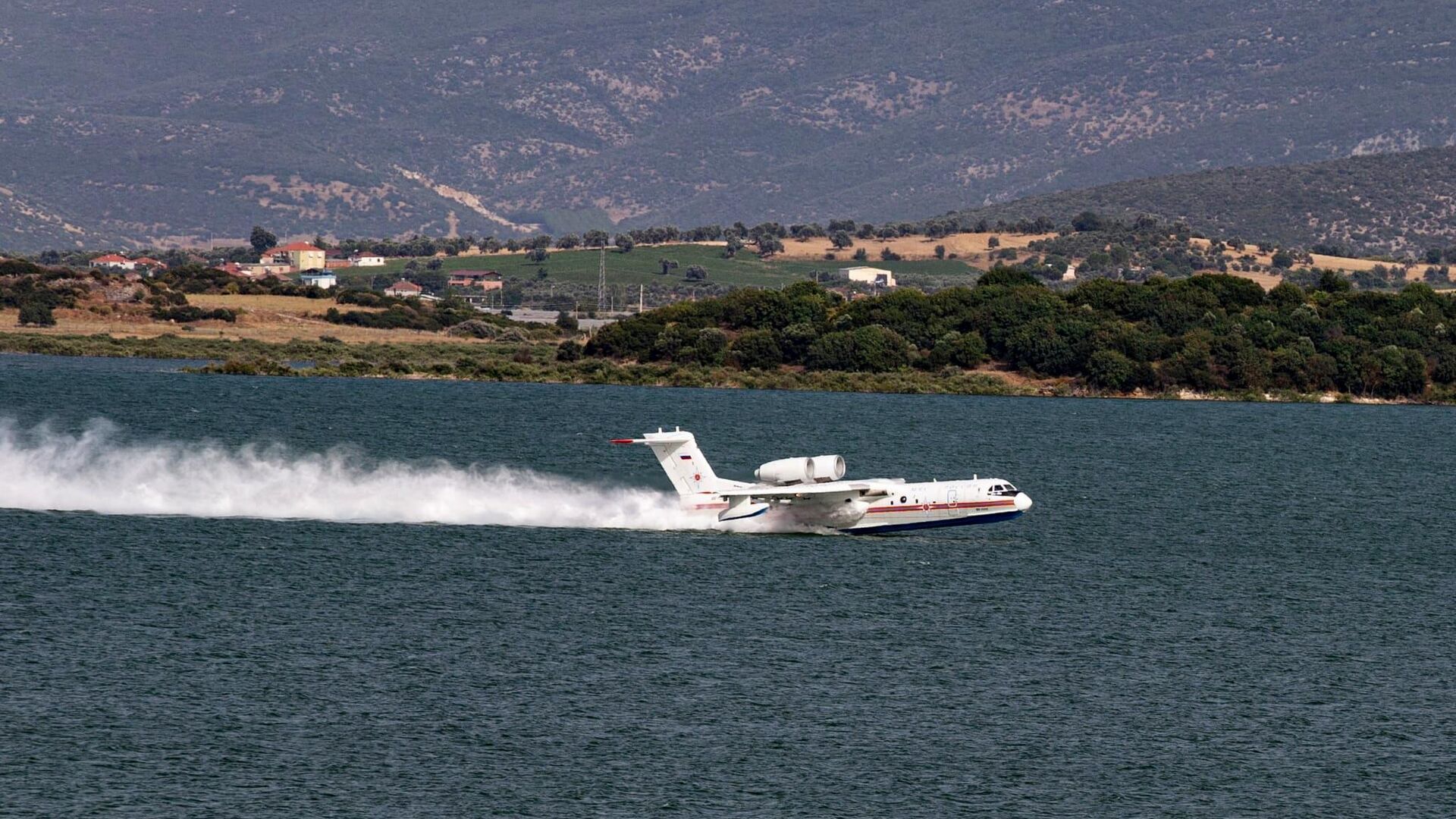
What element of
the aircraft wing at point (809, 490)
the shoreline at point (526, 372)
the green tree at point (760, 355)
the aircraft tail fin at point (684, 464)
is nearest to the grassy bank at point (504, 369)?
the shoreline at point (526, 372)

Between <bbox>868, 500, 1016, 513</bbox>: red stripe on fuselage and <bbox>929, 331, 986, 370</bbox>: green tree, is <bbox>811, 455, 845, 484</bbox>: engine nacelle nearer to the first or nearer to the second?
<bbox>868, 500, 1016, 513</bbox>: red stripe on fuselage

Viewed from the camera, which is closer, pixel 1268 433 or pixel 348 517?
pixel 348 517

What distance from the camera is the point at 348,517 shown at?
74.1 meters

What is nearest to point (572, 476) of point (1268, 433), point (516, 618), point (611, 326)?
point (516, 618)

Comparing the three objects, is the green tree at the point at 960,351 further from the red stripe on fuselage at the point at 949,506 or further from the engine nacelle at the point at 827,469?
the engine nacelle at the point at 827,469

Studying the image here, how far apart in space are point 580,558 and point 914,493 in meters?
11.4

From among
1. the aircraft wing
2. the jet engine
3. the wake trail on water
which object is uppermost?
the jet engine

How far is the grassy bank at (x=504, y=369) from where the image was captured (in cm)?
16162

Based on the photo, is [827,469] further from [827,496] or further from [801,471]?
[827,496]

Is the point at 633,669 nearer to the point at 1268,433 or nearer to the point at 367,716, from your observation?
the point at 367,716

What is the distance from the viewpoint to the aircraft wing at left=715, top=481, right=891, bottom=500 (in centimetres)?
6512

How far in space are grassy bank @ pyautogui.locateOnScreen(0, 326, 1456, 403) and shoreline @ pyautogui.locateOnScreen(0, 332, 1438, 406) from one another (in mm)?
87

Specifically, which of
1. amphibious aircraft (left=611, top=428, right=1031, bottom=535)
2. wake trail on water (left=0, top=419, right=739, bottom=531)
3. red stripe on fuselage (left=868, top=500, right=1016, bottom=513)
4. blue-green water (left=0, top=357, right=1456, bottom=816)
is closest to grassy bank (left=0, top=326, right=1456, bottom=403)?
blue-green water (left=0, top=357, right=1456, bottom=816)

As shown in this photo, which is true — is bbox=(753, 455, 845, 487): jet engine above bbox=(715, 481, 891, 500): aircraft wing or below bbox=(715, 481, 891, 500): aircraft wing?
above
